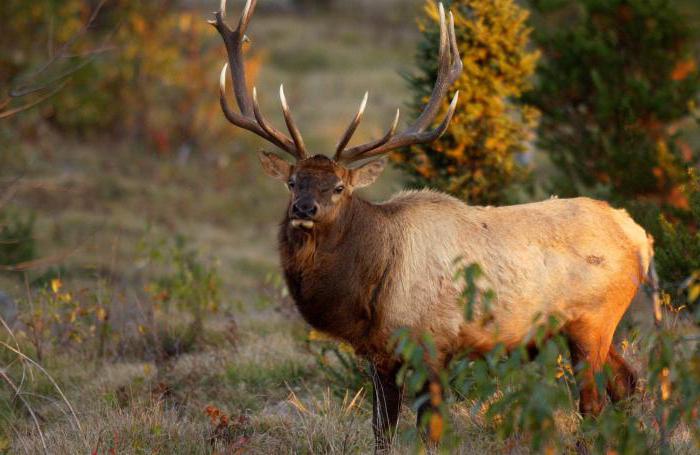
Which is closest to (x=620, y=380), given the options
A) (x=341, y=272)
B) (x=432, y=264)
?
(x=432, y=264)

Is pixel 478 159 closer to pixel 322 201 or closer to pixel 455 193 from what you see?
pixel 455 193

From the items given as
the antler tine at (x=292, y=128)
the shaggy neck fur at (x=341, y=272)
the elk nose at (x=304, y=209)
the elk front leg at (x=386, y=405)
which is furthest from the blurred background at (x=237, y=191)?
the elk nose at (x=304, y=209)

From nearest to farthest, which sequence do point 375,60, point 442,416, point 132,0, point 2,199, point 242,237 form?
1. point 442,416
2. point 2,199
3. point 242,237
4. point 132,0
5. point 375,60

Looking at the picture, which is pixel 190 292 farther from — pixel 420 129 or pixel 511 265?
pixel 511 265

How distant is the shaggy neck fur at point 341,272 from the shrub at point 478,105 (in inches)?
109

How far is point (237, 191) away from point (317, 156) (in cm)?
1522

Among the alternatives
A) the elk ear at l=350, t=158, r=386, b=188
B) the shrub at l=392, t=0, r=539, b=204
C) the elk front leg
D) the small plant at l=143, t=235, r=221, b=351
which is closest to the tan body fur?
the elk ear at l=350, t=158, r=386, b=188

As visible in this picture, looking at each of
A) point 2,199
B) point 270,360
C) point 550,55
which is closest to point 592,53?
point 550,55

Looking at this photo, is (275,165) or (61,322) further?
(61,322)

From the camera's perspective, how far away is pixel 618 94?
988 cm

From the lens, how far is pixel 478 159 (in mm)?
8469

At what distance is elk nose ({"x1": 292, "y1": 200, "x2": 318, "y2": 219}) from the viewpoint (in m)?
5.29

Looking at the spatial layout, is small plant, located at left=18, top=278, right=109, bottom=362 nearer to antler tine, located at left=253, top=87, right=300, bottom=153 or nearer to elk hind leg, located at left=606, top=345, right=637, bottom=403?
antler tine, located at left=253, top=87, right=300, bottom=153

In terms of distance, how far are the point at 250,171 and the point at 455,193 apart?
45.5 feet
